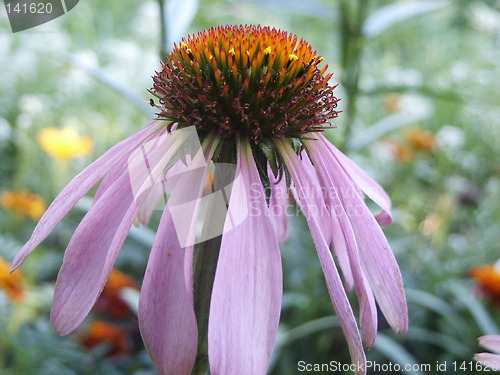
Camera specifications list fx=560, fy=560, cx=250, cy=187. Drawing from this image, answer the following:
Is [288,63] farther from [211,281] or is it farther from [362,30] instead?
[362,30]

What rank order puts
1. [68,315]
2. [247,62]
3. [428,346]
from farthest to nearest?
[428,346]
[247,62]
[68,315]

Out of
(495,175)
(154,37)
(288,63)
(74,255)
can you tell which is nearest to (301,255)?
(288,63)

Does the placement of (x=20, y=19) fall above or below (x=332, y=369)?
above

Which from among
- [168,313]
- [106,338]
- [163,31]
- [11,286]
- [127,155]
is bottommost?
[106,338]

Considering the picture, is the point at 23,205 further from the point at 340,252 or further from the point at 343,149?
the point at 340,252

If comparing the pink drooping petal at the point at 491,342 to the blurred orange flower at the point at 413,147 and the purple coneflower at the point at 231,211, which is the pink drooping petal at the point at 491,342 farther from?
the blurred orange flower at the point at 413,147

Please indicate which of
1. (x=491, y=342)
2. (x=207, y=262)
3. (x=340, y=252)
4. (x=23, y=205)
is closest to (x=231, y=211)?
(x=207, y=262)

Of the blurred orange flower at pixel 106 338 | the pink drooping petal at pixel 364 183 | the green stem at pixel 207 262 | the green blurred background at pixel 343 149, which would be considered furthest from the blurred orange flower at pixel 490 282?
the green stem at pixel 207 262
